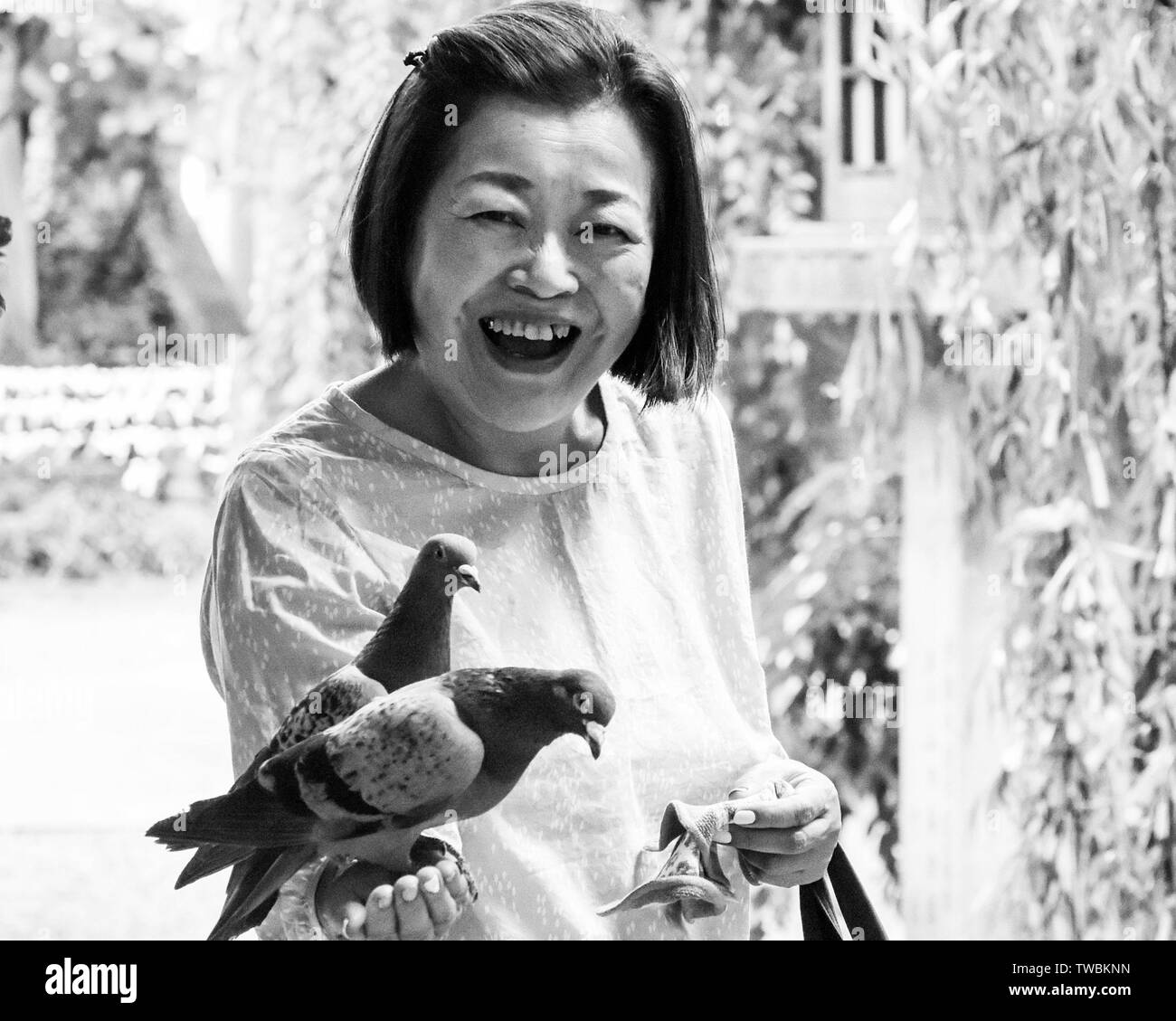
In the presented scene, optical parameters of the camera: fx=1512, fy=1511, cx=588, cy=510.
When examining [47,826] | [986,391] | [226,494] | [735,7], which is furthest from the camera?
[735,7]

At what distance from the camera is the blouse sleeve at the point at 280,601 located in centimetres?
74

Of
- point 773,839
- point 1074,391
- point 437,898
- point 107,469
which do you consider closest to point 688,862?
point 773,839

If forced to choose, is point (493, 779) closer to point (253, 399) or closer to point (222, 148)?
point (253, 399)

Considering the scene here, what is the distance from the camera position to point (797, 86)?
65.7 inches

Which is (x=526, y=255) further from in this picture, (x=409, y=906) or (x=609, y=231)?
(x=409, y=906)

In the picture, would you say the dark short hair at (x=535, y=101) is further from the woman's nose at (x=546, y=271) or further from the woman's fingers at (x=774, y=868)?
the woman's fingers at (x=774, y=868)

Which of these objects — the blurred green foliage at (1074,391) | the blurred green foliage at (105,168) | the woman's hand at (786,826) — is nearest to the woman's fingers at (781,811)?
the woman's hand at (786,826)

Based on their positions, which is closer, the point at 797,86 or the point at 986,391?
the point at 986,391

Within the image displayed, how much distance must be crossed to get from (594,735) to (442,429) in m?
0.19

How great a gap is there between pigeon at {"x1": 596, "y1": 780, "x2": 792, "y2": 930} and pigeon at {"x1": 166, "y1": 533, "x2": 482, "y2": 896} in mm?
155

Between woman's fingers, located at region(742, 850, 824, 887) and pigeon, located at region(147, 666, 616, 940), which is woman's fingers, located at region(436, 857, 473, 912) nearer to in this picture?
pigeon, located at region(147, 666, 616, 940)

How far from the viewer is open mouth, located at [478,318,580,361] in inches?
32.0

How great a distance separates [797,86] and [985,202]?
0.96 ft

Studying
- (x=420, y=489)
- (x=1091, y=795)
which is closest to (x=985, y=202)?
(x=1091, y=795)
